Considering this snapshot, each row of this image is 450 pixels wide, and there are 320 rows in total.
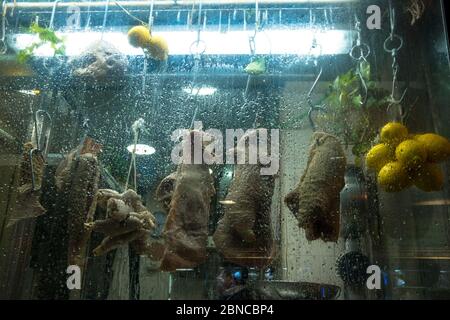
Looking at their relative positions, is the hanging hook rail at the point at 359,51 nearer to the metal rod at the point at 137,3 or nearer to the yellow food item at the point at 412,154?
the metal rod at the point at 137,3

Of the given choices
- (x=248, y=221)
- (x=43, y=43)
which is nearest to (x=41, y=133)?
(x=43, y=43)

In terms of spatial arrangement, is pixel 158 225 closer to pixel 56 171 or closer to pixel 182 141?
pixel 182 141

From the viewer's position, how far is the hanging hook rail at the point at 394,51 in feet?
6.22

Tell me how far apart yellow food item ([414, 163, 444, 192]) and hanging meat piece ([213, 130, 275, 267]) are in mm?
511

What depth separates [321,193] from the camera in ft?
5.24

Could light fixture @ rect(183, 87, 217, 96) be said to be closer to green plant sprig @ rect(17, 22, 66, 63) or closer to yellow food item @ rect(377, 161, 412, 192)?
green plant sprig @ rect(17, 22, 66, 63)

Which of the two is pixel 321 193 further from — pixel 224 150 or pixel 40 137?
pixel 40 137

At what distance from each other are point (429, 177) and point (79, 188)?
1.27 metres

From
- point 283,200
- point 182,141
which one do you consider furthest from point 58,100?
point 283,200

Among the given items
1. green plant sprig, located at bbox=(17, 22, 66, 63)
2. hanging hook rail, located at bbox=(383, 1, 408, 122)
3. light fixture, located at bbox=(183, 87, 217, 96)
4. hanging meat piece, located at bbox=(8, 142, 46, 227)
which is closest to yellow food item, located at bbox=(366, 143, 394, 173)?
hanging hook rail, located at bbox=(383, 1, 408, 122)

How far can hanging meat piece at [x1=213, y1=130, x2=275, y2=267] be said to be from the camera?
1.61m

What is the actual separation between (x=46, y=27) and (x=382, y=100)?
149 cm

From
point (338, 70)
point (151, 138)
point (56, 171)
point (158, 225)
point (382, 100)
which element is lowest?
point (158, 225)

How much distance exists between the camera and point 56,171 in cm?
182
